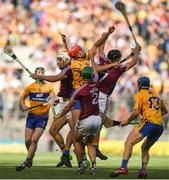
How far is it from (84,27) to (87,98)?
1706 cm

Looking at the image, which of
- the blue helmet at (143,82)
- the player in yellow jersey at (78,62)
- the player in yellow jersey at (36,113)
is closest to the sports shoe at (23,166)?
the player in yellow jersey at (36,113)

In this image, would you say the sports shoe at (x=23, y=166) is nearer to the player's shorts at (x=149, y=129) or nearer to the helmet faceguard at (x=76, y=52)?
the helmet faceguard at (x=76, y=52)

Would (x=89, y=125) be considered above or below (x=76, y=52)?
below

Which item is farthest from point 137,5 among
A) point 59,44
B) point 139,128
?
point 139,128

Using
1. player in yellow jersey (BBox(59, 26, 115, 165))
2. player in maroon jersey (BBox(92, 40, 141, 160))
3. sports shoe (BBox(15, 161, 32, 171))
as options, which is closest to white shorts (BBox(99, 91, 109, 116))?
player in maroon jersey (BBox(92, 40, 141, 160))

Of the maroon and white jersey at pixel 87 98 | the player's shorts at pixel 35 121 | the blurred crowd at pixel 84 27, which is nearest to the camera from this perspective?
the maroon and white jersey at pixel 87 98

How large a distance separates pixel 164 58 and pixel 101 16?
298 centimetres

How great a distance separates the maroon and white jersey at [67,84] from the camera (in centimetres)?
1595

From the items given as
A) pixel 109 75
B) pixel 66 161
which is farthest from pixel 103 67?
pixel 66 161

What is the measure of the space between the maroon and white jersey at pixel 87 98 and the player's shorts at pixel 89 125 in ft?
0.23

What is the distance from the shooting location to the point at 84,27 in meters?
31.0

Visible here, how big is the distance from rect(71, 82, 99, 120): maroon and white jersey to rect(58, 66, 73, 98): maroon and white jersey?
6.11 feet

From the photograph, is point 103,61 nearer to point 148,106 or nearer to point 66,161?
point 66,161

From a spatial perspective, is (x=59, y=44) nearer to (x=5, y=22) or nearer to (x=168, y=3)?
(x=5, y=22)
